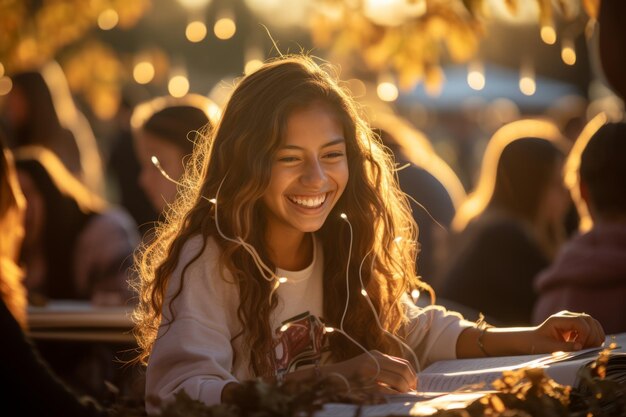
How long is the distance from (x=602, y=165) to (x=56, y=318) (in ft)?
7.97

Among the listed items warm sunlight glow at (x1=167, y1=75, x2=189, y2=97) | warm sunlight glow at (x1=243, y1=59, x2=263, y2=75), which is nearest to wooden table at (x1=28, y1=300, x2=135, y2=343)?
warm sunlight glow at (x1=243, y1=59, x2=263, y2=75)

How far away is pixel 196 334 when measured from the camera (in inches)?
113

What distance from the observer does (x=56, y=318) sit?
5441 millimetres

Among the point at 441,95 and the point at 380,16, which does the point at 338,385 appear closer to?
the point at 380,16

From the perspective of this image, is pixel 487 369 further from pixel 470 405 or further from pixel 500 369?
pixel 470 405

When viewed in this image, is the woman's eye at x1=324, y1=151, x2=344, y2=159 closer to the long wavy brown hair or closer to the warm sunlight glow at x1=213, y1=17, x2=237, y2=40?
the long wavy brown hair

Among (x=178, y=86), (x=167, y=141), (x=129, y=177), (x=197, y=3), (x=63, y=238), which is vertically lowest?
(x=178, y=86)

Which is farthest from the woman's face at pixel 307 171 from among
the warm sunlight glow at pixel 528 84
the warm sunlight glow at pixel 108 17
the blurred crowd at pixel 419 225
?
the warm sunlight glow at pixel 108 17

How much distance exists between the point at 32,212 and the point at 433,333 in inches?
158

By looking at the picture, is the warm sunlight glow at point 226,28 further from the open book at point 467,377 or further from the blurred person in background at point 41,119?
the open book at point 467,377

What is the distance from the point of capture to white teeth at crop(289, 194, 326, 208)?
10.5 feet

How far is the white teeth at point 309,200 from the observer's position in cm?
321

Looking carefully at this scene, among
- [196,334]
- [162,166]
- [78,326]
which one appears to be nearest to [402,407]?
[196,334]

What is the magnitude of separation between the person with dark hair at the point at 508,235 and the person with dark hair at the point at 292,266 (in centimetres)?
262
